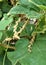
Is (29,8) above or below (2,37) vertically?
above

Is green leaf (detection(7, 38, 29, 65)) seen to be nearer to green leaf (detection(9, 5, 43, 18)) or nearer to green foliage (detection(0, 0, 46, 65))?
green foliage (detection(0, 0, 46, 65))

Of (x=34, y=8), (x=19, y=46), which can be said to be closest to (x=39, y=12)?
(x=34, y=8)

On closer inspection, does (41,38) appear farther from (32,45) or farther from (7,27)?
(7,27)

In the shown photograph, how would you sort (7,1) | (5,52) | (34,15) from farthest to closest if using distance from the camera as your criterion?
(7,1)
(5,52)
(34,15)

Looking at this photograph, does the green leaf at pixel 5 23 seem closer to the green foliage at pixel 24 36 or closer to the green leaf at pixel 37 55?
the green foliage at pixel 24 36

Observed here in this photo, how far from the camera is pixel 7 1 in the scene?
3.51ft

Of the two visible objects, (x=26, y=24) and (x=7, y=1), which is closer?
(x=26, y=24)

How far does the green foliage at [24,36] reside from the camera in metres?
0.72

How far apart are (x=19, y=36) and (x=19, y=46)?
0.04 m

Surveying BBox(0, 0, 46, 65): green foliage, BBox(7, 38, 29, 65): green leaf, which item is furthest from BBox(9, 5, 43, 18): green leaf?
BBox(7, 38, 29, 65): green leaf

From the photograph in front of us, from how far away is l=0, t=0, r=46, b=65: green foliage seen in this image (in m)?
0.72

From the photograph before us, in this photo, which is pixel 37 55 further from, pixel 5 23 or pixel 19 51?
pixel 5 23

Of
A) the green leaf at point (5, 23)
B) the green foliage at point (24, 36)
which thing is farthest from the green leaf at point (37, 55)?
the green leaf at point (5, 23)

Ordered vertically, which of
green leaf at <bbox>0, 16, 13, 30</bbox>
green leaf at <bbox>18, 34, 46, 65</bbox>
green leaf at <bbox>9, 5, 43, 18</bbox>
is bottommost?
green leaf at <bbox>18, 34, 46, 65</bbox>
